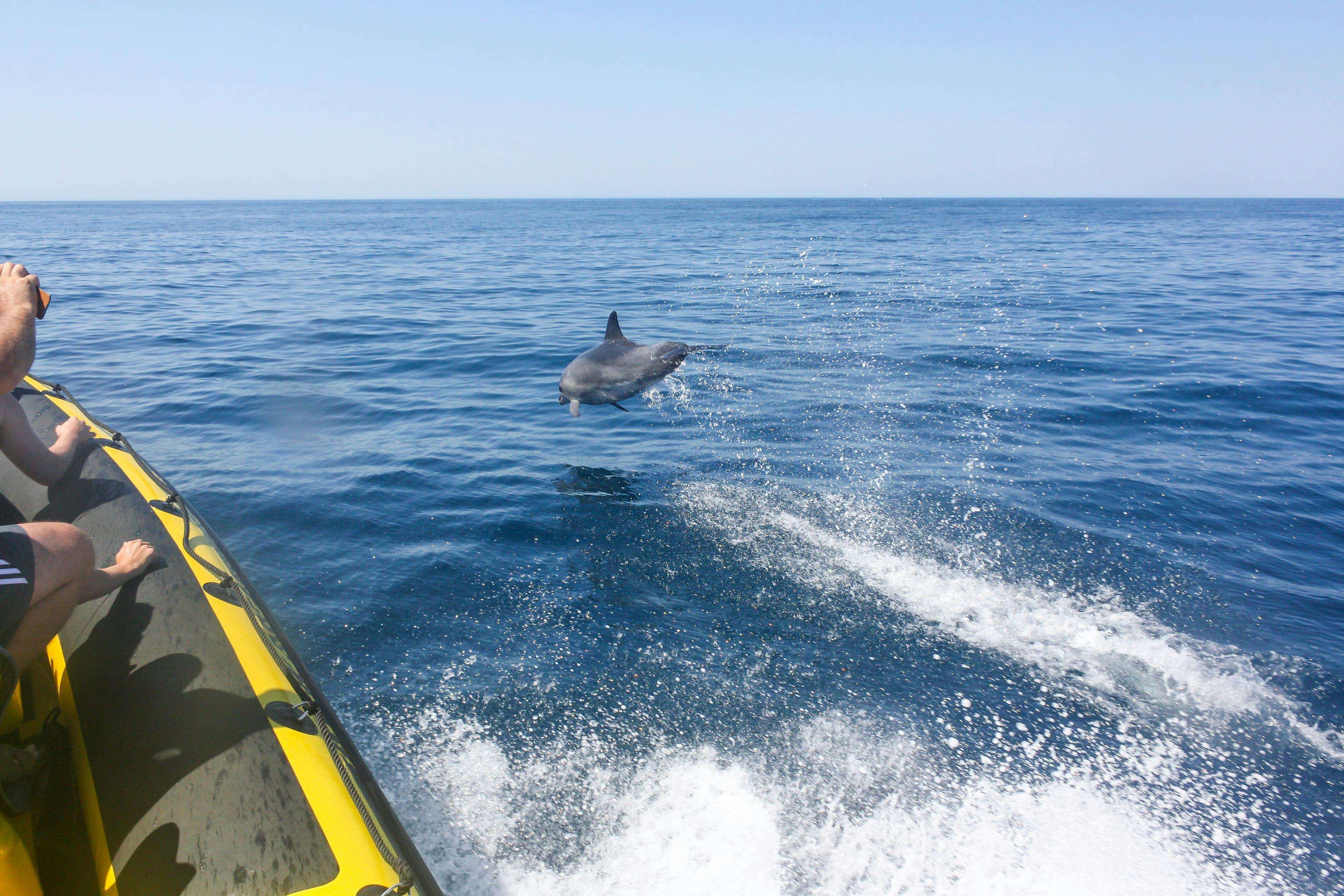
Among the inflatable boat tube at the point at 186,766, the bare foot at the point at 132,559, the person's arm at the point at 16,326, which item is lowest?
the inflatable boat tube at the point at 186,766

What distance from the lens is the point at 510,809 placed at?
450 centimetres

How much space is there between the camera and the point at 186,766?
10.4 feet

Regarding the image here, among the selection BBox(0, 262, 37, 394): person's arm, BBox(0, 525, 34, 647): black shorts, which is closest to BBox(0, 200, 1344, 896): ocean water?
BBox(0, 525, 34, 647): black shorts

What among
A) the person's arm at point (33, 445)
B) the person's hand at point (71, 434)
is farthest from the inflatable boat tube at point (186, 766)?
the person's hand at point (71, 434)

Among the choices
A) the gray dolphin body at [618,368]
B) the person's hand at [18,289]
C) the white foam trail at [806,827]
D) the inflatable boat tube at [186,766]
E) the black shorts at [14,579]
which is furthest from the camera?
the gray dolphin body at [618,368]

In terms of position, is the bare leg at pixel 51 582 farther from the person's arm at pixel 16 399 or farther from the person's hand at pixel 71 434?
the person's hand at pixel 71 434

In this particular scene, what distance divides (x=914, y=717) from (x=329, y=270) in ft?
111

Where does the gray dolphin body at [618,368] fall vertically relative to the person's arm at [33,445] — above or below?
below

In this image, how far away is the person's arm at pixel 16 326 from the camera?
309 centimetres

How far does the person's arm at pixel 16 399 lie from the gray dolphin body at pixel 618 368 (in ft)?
16.7

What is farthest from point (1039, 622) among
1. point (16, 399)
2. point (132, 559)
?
point (16, 399)

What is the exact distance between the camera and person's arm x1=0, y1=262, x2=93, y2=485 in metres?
3.11

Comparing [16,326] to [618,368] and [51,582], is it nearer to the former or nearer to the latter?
[51,582]

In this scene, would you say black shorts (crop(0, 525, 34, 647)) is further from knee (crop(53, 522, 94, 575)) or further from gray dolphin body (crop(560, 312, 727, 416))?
gray dolphin body (crop(560, 312, 727, 416))
